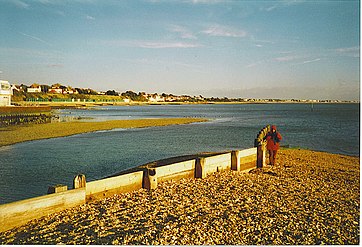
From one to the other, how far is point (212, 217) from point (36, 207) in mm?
2911

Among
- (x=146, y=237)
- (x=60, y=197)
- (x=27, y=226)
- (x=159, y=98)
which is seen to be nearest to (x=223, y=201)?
(x=146, y=237)

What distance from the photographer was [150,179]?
7.00m

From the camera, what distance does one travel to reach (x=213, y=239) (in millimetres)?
4707

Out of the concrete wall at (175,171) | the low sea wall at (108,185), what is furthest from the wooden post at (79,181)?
the concrete wall at (175,171)

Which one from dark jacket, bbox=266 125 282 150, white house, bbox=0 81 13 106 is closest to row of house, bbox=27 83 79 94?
white house, bbox=0 81 13 106

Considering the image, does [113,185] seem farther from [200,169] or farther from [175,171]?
[200,169]

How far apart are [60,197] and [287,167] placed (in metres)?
7.06

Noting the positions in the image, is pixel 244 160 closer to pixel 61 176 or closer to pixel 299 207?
pixel 299 207

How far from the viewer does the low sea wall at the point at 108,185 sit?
516cm

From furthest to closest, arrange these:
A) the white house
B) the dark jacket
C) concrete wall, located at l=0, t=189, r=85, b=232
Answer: the white house → the dark jacket → concrete wall, located at l=0, t=189, r=85, b=232

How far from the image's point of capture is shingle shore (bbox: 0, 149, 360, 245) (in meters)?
4.77

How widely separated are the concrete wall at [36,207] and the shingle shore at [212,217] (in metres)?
0.11

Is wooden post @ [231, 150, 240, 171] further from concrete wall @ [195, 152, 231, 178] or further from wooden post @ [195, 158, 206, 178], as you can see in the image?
wooden post @ [195, 158, 206, 178]

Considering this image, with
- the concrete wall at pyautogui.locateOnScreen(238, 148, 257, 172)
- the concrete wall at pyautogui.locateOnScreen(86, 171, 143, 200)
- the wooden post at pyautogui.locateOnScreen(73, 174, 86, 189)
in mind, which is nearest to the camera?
the wooden post at pyautogui.locateOnScreen(73, 174, 86, 189)
